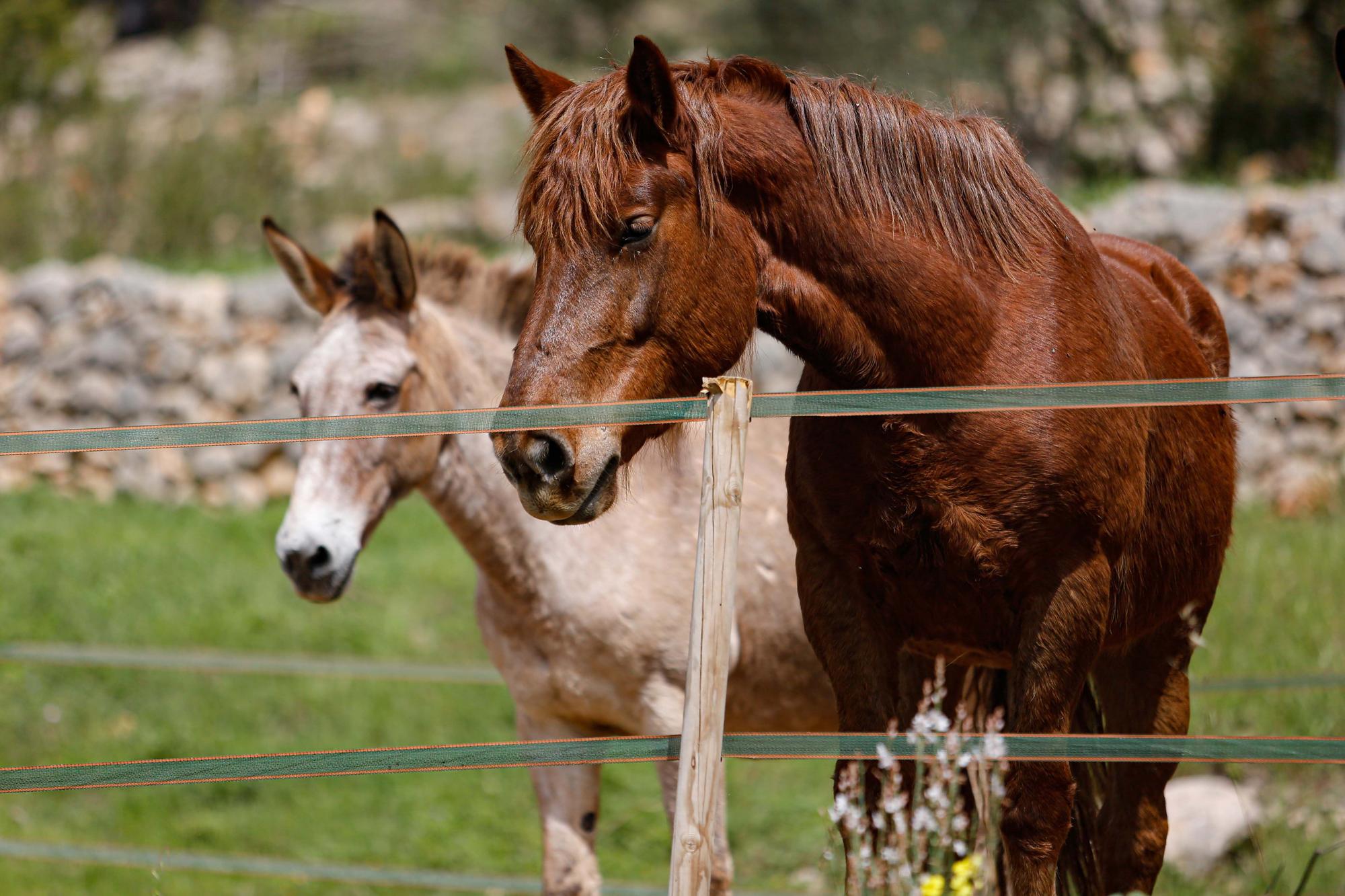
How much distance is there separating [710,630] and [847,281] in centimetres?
69

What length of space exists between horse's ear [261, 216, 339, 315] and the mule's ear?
1.50 m

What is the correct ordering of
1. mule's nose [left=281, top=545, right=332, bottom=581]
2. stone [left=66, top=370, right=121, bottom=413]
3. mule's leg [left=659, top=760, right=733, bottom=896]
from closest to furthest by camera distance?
mule's leg [left=659, top=760, right=733, bottom=896], mule's nose [left=281, top=545, right=332, bottom=581], stone [left=66, top=370, right=121, bottom=413]

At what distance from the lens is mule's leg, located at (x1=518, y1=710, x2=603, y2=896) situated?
11.8 ft

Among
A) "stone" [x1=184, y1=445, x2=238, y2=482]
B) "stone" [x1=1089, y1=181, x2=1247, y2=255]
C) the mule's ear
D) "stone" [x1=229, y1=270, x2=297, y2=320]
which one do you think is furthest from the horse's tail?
"stone" [x1=229, y1=270, x2=297, y2=320]

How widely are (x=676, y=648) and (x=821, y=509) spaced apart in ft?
3.81

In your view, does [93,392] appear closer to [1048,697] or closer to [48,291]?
[48,291]

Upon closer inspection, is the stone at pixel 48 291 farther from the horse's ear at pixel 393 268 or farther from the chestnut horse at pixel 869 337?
the chestnut horse at pixel 869 337

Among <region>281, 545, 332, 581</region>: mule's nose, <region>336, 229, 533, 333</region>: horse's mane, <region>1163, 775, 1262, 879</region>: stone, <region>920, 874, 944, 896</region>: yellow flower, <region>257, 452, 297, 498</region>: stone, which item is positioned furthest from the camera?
<region>257, 452, 297, 498</region>: stone

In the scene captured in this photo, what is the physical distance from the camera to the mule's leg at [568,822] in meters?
3.59

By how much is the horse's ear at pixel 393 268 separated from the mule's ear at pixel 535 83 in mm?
1238

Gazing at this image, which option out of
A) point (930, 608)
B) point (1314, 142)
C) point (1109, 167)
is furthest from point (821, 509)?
point (1109, 167)

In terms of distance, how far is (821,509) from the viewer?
99.2 inches

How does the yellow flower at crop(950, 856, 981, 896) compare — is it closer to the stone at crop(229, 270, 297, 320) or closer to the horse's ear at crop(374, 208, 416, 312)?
the horse's ear at crop(374, 208, 416, 312)

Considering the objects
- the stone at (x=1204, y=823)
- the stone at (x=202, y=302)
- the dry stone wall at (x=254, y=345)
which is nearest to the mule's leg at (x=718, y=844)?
the stone at (x=1204, y=823)
